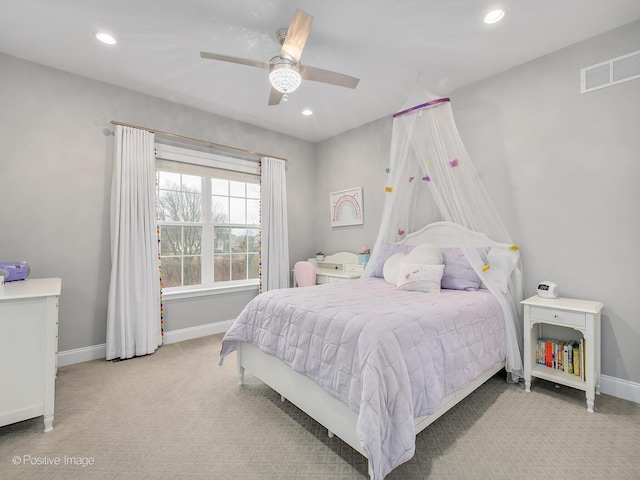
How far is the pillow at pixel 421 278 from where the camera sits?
2578mm

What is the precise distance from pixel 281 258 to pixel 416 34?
3003 mm

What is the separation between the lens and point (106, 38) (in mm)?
2443

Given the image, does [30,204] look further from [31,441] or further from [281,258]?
[281,258]

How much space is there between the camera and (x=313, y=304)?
204 cm

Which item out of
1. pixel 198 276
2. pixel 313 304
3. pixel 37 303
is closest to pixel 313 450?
pixel 313 304

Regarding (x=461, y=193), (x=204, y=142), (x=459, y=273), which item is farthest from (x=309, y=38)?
(x=459, y=273)

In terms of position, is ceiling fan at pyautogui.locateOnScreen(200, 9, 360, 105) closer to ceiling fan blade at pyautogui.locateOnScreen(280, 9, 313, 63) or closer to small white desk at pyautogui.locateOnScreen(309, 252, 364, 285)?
ceiling fan blade at pyautogui.locateOnScreen(280, 9, 313, 63)

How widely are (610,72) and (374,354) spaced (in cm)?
289

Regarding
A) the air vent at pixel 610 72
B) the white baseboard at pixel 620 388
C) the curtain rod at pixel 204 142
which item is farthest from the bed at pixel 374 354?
the curtain rod at pixel 204 142

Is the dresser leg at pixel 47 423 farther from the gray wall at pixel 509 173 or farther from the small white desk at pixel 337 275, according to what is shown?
the small white desk at pixel 337 275

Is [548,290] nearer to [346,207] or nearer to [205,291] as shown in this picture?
[346,207]

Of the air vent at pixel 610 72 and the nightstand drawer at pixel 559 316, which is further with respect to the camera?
the air vent at pixel 610 72

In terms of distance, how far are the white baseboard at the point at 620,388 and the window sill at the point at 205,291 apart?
12.1 ft

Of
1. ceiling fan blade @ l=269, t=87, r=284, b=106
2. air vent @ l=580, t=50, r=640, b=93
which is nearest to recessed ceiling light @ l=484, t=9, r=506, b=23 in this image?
air vent @ l=580, t=50, r=640, b=93
